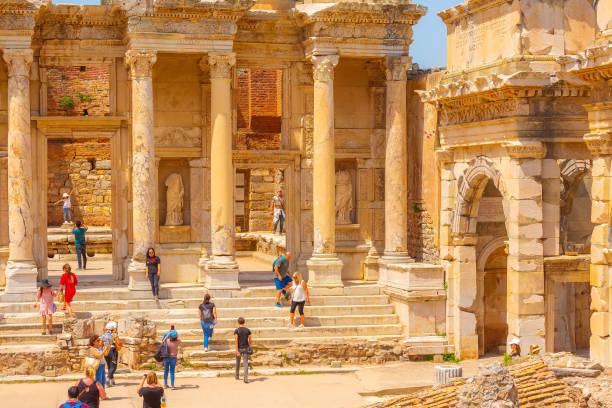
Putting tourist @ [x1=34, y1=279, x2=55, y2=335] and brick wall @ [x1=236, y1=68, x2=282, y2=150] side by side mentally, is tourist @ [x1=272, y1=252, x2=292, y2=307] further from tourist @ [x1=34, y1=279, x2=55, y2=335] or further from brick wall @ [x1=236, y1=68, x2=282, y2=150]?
brick wall @ [x1=236, y1=68, x2=282, y2=150]

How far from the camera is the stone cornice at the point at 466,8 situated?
22.0 m

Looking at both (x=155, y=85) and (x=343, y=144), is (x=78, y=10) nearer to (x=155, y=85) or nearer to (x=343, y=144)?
(x=155, y=85)

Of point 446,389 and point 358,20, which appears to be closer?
point 446,389

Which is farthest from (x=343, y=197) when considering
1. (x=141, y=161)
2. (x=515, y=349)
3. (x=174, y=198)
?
(x=515, y=349)

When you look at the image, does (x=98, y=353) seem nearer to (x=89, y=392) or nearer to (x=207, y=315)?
(x=89, y=392)

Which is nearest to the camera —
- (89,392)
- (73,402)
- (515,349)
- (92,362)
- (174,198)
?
(73,402)

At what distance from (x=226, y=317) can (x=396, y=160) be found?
5151 millimetres

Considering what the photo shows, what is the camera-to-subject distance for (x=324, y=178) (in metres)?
25.9

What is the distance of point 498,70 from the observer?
21359 mm

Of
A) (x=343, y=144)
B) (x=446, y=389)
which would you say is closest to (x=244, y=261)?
(x=343, y=144)

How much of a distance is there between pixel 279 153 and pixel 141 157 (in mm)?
3596

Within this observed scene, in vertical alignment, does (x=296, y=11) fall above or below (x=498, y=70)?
above

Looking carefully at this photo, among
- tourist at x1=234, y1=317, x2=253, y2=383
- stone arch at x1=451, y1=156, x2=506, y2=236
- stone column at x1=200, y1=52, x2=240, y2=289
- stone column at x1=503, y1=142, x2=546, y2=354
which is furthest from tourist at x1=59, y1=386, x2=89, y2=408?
stone column at x1=200, y1=52, x2=240, y2=289

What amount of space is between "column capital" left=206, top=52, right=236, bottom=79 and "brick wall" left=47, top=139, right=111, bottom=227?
48.4 feet
